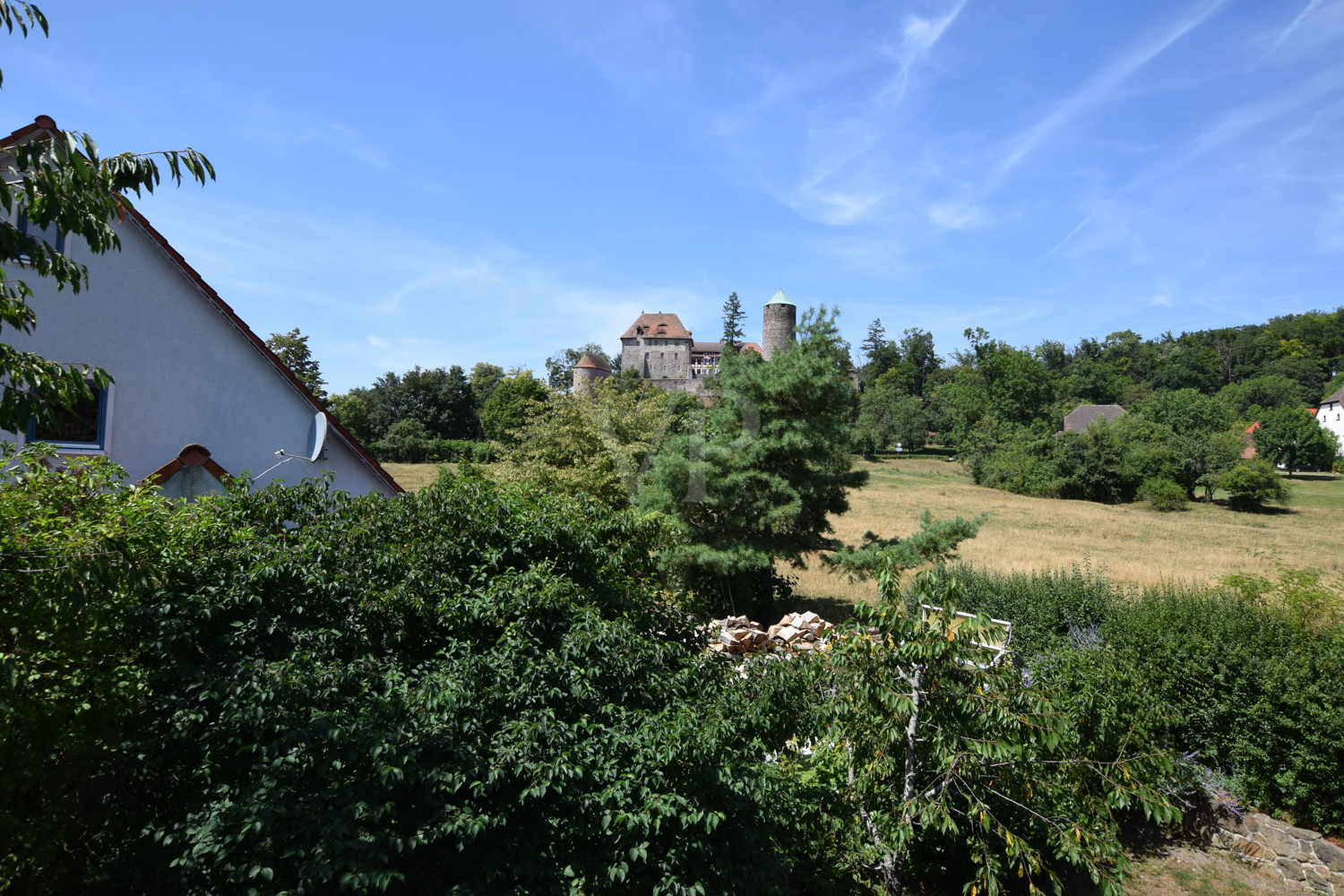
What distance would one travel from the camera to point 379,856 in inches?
141

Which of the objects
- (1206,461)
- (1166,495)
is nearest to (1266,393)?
(1206,461)

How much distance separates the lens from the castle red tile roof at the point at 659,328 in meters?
93.9

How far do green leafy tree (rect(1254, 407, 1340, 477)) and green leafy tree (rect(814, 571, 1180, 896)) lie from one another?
75191mm

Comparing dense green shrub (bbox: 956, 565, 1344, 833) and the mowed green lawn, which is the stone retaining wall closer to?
dense green shrub (bbox: 956, 565, 1344, 833)

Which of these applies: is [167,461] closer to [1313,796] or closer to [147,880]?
[147,880]

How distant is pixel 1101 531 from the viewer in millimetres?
34062

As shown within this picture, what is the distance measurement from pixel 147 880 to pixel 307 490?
2.82m

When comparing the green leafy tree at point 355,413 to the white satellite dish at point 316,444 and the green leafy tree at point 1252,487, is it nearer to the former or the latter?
the white satellite dish at point 316,444

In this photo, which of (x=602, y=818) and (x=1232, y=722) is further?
(x=1232, y=722)

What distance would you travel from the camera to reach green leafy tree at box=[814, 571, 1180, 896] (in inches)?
202

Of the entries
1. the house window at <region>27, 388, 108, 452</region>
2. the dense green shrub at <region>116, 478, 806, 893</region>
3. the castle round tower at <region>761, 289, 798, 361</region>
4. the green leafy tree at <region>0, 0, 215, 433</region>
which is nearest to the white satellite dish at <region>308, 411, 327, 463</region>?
the house window at <region>27, 388, 108, 452</region>

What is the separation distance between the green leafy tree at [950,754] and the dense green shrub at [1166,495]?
153ft

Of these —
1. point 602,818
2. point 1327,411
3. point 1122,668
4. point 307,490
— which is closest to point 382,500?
point 307,490

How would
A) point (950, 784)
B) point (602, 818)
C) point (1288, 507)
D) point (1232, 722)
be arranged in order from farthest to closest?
point (1288, 507) → point (1232, 722) → point (950, 784) → point (602, 818)
